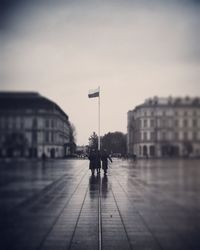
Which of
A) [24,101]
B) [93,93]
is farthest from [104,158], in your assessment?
[24,101]

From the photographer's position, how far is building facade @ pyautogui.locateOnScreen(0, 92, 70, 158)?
505cm

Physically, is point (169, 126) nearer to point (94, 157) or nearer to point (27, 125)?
point (27, 125)

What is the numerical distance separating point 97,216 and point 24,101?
5.37 metres

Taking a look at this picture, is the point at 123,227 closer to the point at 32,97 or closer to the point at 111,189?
the point at 32,97

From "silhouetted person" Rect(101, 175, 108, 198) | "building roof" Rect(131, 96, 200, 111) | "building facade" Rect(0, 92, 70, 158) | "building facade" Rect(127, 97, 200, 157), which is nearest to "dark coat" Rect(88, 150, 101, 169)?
"building facade" Rect(127, 97, 200, 157)

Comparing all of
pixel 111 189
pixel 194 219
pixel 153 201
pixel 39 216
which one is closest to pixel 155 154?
pixel 194 219

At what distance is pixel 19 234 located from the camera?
7.89m

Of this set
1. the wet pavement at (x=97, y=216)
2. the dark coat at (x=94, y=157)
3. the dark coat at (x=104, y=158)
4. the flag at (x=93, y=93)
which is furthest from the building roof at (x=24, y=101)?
the dark coat at (x=104, y=158)

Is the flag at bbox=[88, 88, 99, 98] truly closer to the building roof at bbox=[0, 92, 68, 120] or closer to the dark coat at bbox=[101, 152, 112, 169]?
the building roof at bbox=[0, 92, 68, 120]

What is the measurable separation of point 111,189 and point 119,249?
9.58 m

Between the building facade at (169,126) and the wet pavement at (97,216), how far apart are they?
0.29m

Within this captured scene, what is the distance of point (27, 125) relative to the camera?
538 cm

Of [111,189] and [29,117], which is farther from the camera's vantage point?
[111,189]

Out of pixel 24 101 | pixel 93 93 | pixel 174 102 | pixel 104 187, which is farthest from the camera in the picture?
pixel 104 187
